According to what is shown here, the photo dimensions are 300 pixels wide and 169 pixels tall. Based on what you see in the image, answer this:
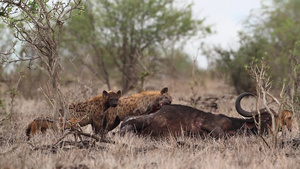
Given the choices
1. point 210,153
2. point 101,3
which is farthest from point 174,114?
point 101,3

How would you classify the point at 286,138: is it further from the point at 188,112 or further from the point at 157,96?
the point at 157,96

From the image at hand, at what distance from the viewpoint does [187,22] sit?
56.4 ft

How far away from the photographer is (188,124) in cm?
607

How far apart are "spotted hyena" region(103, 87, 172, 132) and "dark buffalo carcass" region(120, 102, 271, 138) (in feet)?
3.69

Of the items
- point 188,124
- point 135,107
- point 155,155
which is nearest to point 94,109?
point 135,107

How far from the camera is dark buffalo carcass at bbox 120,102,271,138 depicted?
5.95 m

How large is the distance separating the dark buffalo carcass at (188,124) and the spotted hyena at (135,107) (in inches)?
44.3

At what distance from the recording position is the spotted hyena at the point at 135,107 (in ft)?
24.7

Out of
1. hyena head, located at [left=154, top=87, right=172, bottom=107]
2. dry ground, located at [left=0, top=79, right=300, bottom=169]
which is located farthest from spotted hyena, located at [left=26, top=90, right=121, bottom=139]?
→ dry ground, located at [left=0, top=79, right=300, bottom=169]

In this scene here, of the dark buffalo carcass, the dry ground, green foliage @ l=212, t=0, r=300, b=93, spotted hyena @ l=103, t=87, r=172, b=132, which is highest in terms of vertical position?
green foliage @ l=212, t=0, r=300, b=93

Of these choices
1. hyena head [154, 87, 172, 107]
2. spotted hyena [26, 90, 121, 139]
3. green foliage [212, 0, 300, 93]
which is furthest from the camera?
green foliage [212, 0, 300, 93]

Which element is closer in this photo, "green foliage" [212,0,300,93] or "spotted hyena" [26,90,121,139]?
"spotted hyena" [26,90,121,139]

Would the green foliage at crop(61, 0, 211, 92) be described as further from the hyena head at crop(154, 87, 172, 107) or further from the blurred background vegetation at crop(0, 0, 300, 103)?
the hyena head at crop(154, 87, 172, 107)

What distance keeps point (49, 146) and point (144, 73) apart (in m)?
7.07
